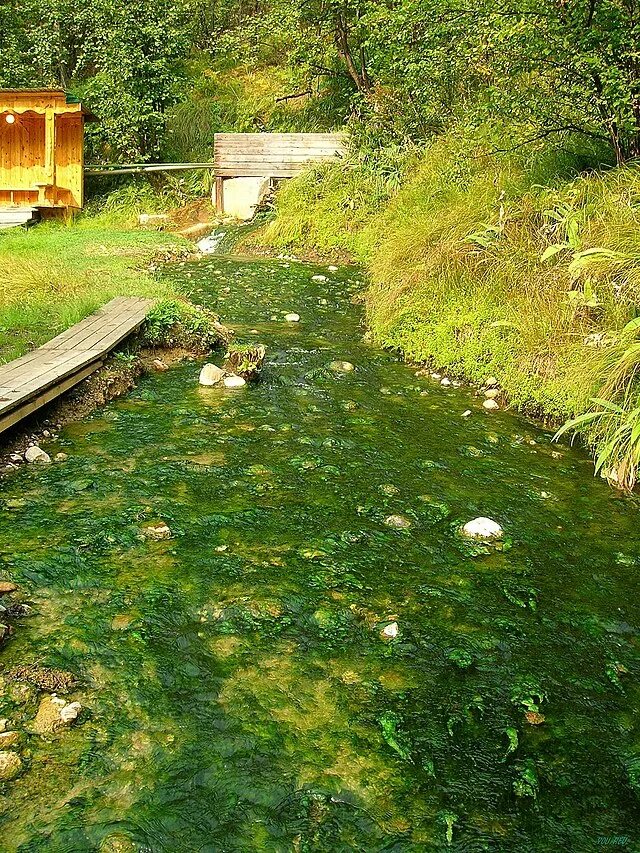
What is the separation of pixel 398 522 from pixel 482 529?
427 mm

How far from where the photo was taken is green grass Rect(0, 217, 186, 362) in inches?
262

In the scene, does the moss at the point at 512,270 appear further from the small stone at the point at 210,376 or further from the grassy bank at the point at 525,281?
the small stone at the point at 210,376

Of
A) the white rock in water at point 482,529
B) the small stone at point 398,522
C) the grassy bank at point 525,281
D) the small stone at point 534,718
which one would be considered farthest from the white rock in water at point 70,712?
the grassy bank at point 525,281

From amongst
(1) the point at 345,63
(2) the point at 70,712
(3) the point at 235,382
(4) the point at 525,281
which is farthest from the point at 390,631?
(1) the point at 345,63

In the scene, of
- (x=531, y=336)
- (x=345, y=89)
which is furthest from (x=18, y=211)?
(x=531, y=336)

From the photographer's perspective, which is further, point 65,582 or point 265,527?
point 265,527

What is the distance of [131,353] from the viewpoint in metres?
6.40

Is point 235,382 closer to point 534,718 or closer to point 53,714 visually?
point 53,714

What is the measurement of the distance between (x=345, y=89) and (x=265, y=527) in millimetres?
14266

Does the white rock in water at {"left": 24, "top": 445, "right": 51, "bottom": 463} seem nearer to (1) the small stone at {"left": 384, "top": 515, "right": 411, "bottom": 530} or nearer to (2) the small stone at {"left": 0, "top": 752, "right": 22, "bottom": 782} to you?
(1) the small stone at {"left": 384, "top": 515, "right": 411, "bottom": 530}

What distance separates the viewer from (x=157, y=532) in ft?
11.9

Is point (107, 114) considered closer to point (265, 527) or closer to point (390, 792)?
point (265, 527)

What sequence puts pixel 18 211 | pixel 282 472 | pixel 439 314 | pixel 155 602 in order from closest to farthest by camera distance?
pixel 155 602, pixel 282 472, pixel 439 314, pixel 18 211

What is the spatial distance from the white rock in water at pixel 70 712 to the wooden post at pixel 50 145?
49.0 ft
